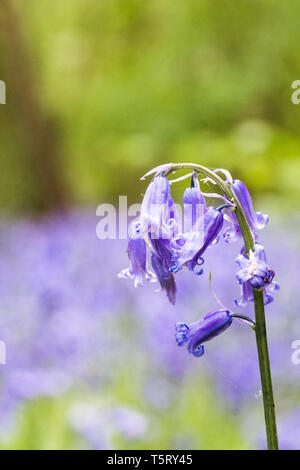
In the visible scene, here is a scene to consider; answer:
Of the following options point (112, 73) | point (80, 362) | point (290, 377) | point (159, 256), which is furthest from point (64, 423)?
point (112, 73)

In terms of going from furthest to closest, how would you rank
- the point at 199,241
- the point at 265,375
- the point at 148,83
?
the point at 148,83, the point at 199,241, the point at 265,375

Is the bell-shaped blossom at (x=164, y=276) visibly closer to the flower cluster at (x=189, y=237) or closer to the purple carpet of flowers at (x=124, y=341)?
the flower cluster at (x=189, y=237)

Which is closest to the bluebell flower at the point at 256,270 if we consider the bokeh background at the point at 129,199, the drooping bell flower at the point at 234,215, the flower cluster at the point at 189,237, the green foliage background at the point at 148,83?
the flower cluster at the point at 189,237

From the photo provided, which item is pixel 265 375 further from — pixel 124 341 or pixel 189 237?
pixel 124 341

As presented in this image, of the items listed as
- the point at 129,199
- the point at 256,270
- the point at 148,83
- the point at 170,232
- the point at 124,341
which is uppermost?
the point at 148,83

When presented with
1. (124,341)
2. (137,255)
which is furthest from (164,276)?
(124,341)

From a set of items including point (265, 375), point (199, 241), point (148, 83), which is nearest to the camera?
point (265, 375)
